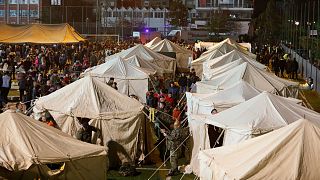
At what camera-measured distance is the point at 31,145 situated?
13.7m

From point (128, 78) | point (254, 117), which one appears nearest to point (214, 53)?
point (128, 78)

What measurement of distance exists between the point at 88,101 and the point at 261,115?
5141mm

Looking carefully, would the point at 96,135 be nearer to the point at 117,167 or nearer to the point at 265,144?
the point at 117,167

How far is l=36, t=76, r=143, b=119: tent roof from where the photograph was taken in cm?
1872

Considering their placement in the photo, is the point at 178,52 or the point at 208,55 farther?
the point at 178,52

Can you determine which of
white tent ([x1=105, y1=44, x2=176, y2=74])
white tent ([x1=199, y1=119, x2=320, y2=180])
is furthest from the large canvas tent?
white tent ([x1=199, y1=119, x2=320, y2=180])

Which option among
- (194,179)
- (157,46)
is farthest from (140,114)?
(157,46)

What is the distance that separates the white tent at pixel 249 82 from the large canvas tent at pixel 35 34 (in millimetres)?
14208

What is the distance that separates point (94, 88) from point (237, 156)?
753 cm

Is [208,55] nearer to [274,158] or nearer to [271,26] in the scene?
[274,158]

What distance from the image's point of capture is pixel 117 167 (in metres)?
18.8

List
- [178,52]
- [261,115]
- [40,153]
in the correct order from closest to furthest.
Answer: [40,153] → [261,115] → [178,52]

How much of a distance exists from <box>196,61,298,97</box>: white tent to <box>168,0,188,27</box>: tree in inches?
3349

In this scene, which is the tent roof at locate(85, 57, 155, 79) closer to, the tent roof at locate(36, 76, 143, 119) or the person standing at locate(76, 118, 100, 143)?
the tent roof at locate(36, 76, 143, 119)
